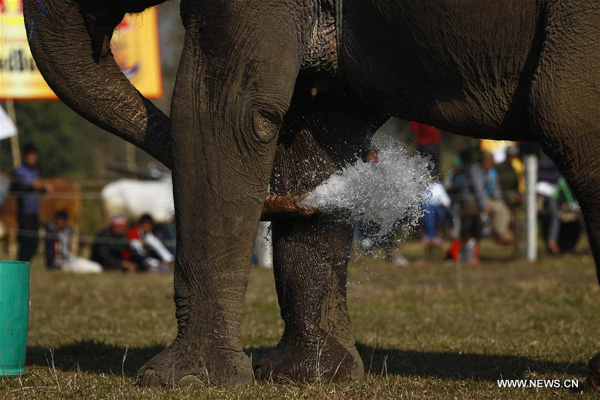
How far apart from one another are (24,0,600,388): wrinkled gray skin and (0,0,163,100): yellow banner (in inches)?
456

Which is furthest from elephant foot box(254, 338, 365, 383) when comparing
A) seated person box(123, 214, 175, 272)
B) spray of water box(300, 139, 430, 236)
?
seated person box(123, 214, 175, 272)

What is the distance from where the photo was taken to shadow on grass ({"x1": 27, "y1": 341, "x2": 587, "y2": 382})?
5223 millimetres

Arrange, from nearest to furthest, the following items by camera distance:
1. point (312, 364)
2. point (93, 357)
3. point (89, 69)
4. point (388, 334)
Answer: point (89, 69)
point (312, 364)
point (93, 357)
point (388, 334)

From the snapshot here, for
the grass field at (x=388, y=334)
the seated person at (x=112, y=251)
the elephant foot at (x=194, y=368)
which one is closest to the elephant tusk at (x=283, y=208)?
the grass field at (x=388, y=334)

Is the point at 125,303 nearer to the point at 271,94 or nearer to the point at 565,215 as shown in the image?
the point at 271,94

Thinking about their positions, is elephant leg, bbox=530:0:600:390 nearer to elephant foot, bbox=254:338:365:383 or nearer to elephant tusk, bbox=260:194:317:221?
elephant tusk, bbox=260:194:317:221

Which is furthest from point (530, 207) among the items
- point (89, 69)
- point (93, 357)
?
point (89, 69)

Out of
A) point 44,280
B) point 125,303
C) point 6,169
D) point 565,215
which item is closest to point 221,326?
point 125,303

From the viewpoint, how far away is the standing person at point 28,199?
16.3 m

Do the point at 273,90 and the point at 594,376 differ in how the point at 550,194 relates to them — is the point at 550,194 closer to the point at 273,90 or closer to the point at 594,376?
the point at 594,376

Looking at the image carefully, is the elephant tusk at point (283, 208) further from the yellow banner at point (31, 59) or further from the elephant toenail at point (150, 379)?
the yellow banner at point (31, 59)

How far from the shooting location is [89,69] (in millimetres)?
4742

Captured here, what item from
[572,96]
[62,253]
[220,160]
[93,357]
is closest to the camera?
[572,96]

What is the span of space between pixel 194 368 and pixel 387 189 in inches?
46.0
